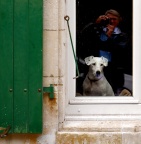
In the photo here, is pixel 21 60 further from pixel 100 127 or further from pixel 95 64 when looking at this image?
pixel 100 127

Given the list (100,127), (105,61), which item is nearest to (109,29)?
(105,61)

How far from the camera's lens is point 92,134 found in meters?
5.05

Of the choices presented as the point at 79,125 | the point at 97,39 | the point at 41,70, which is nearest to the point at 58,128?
the point at 79,125

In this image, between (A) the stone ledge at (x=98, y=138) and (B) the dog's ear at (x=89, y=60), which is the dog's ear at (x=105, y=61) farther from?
(A) the stone ledge at (x=98, y=138)

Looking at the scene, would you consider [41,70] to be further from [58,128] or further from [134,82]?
[134,82]

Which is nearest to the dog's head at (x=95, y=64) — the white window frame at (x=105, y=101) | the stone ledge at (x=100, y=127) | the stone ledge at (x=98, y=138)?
the white window frame at (x=105, y=101)

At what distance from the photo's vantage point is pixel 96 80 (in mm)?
5348

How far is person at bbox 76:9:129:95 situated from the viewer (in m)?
5.34

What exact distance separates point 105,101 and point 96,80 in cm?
21

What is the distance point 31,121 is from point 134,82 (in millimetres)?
966

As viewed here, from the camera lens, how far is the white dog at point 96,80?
5316 mm

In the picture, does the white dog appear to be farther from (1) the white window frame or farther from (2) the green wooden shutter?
(2) the green wooden shutter

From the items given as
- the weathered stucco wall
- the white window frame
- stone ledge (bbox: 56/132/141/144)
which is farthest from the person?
stone ledge (bbox: 56/132/141/144)

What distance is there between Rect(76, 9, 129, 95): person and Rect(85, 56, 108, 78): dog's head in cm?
4
